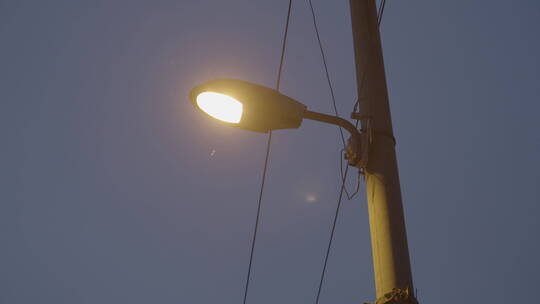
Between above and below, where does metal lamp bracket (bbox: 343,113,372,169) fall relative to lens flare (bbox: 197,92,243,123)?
below

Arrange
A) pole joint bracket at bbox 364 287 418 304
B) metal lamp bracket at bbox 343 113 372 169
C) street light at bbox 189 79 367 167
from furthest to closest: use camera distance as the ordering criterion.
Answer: street light at bbox 189 79 367 167, metal lamp bracket at bbox 343 113 372 169, pole joint bracket at bbox 364 287 418 304

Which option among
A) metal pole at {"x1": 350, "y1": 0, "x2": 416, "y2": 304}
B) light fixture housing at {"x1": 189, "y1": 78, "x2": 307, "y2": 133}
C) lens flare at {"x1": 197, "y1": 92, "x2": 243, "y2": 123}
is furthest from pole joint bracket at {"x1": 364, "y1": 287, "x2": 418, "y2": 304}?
lens flare at {"x1": 197, "y1": 92, "x2": 243, "y2": 123}

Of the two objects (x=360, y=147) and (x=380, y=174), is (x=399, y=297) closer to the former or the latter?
(x=380, y=174)

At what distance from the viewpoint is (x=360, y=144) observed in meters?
2.30

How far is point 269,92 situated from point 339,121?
1.45ft

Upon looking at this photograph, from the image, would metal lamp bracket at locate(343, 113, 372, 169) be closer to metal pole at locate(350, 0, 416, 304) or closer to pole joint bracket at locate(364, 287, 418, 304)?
metal pole at locate(350, 0, 416, 304)

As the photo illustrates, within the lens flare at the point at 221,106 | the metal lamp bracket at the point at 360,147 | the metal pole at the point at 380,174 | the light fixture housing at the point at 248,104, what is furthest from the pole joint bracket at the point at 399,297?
the lens flare at the point at 221,106

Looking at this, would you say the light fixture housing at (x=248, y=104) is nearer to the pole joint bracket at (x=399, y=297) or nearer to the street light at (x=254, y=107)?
the street light at (x=254, y=107)

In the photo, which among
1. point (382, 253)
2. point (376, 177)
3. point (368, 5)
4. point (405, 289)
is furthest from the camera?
point (368, 5)

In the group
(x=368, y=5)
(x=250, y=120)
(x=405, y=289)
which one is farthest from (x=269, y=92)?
(x=405, y=289)

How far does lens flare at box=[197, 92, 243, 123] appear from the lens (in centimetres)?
246

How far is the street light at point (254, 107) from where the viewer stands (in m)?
2.39

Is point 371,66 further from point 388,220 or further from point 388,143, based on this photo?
point 388,220

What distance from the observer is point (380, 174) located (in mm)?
2143
